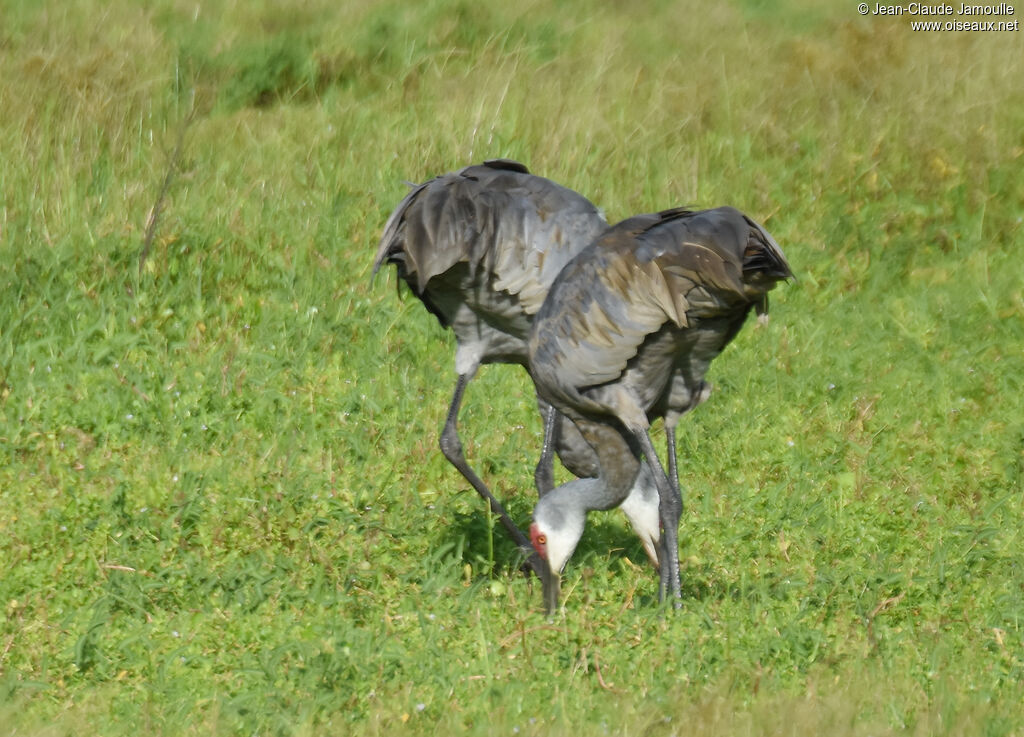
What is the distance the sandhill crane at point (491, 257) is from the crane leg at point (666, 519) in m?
0.23

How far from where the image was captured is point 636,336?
17.7ft

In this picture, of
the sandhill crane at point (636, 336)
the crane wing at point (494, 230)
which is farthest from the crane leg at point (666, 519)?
the crane wing at point (494, 230)

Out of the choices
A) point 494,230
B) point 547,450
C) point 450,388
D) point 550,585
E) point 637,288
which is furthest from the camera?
point 450,388

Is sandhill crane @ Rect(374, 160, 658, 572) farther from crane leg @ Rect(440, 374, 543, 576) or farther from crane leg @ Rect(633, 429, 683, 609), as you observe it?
crane leg @ Rect(633, 429, 683, 609)

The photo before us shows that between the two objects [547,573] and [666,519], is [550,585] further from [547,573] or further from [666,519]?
[666,519]

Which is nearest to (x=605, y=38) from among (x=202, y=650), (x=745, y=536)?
(x=745, y=536)

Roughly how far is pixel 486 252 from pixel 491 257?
0.17ft

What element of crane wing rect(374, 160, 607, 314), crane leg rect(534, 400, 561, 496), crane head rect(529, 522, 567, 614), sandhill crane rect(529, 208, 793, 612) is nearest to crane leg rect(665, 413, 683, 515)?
sandhill crane rect(529, 208, 793, 612)

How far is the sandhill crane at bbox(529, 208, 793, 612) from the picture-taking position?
5227 millimetres

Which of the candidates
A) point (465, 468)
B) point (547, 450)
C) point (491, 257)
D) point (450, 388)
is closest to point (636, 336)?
point (491, 257)

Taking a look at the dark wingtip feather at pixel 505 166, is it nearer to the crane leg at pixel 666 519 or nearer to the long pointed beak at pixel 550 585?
the crane leg at pixel 666 519

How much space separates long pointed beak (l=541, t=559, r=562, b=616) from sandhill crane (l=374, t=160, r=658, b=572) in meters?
0.17

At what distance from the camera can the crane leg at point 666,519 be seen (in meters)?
5.63

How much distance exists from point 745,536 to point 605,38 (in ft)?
18.6
